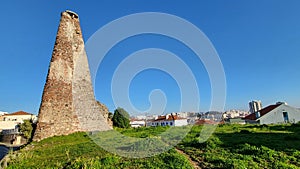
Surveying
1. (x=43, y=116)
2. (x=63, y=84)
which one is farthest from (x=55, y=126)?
(x=63, y=84)

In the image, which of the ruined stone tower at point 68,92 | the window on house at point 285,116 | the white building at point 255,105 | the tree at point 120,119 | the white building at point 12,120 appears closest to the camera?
the ruined stone tower at point 68,92

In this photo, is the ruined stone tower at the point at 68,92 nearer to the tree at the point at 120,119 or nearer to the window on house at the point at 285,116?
the tree at the point at 120,119

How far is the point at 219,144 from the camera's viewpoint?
922 cm

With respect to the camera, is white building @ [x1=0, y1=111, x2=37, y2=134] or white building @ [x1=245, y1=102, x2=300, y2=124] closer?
white building @ [x1=245, y1=102, x2=300, y2=124]

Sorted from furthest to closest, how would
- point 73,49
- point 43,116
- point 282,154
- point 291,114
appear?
point 291,114
point 73,49
point 43,116
point 282,154

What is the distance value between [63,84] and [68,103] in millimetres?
1724

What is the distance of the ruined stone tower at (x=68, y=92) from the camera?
15.5 meters

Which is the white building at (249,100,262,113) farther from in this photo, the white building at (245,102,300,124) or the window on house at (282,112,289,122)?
the window on house at (282,112,289,122)

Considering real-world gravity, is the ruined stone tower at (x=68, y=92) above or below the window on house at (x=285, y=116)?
above

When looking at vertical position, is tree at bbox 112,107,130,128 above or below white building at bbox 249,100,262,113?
below

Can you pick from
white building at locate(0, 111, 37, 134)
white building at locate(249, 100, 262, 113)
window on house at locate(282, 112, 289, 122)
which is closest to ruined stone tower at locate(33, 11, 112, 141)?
window on house at locate(282, 112, 289, 122)

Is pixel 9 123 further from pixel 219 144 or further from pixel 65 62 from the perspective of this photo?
pixel 219 144

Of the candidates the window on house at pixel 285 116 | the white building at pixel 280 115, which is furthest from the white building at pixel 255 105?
the window on house at pixel 285 116

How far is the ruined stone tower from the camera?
50.8 ft
